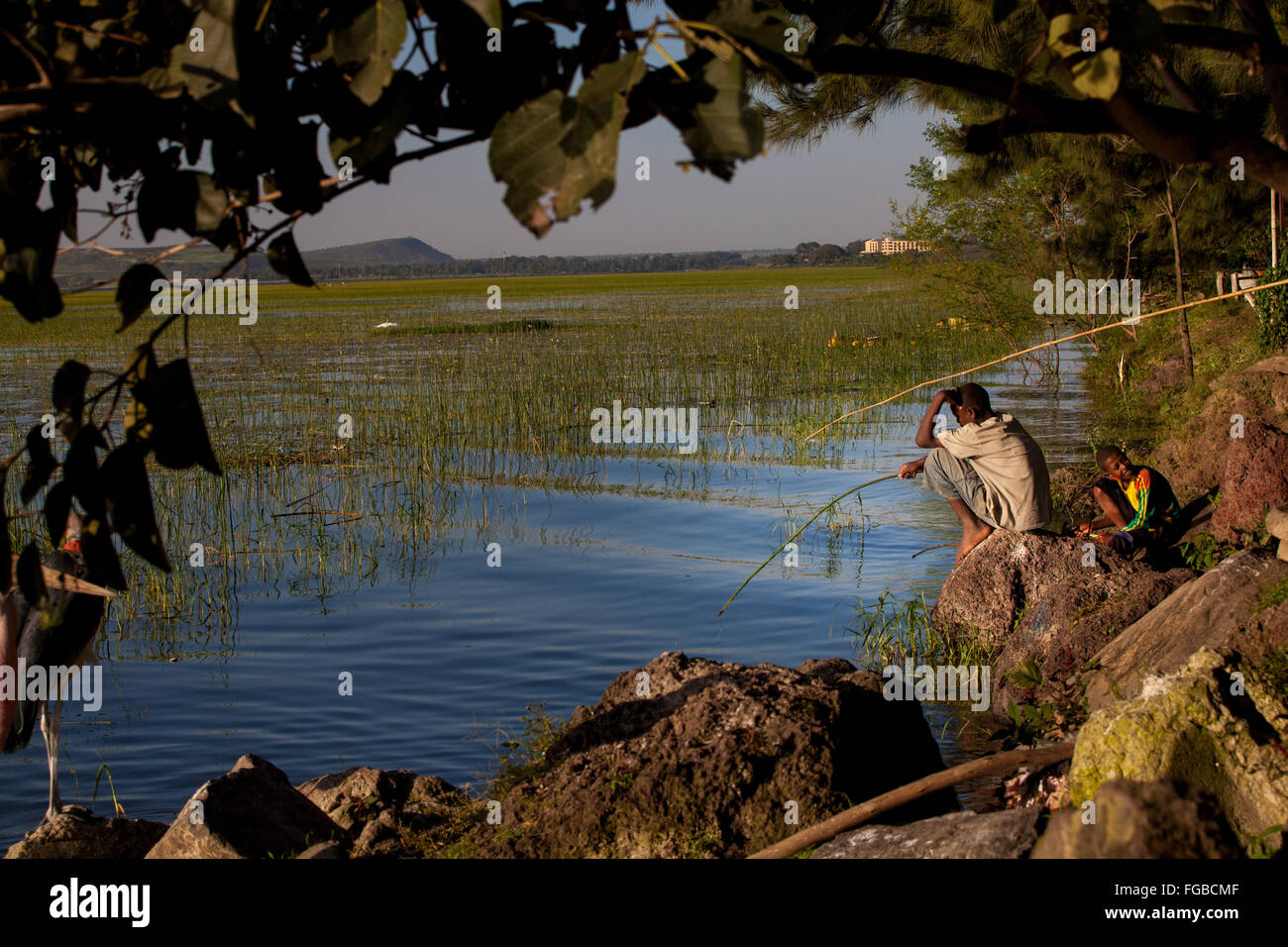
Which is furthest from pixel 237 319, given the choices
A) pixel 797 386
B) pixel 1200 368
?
pixel 1200 368

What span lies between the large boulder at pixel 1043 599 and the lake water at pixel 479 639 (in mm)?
562

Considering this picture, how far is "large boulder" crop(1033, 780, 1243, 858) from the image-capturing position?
238 cm

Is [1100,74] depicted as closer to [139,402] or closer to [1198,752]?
[139,402]

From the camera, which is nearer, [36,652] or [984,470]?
[36,652]

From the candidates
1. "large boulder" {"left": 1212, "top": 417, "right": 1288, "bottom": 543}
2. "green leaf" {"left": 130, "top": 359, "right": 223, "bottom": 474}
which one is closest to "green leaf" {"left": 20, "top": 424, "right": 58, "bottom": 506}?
"green leaf" {"left": 130, "top": 359, "right": 223, "bottom": 474}

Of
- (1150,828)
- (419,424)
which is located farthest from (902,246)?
(1150,828)

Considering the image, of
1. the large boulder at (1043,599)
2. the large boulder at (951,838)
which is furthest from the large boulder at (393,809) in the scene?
the large boulder at (1043,599)

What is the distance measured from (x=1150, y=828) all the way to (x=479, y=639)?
6.16 metres

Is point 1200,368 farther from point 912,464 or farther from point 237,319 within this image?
point 237,319

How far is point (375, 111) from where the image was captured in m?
1.63

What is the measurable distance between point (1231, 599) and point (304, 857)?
3814mm

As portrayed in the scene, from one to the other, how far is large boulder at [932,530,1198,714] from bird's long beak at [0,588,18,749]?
4.67 metres

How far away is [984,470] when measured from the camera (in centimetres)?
837

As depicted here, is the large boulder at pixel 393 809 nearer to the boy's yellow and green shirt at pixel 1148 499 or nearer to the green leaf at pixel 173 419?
the green leaf at pixel 173 419
